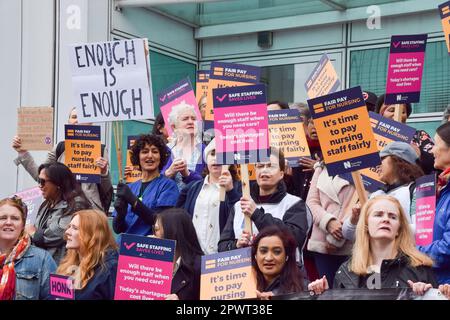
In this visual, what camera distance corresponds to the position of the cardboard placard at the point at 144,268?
21.3ft

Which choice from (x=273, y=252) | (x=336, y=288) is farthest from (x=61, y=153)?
(x=336, y=288)

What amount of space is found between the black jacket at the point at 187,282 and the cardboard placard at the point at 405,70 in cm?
215

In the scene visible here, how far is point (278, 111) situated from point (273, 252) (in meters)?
1.89

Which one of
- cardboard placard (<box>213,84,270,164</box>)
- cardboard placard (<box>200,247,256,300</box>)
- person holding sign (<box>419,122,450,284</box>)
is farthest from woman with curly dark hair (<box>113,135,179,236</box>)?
person holding sign (<box>419,122,450,284</box>)

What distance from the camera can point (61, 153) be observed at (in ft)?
30.1

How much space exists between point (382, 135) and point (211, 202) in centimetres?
129

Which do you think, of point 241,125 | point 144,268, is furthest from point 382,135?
point 144,268

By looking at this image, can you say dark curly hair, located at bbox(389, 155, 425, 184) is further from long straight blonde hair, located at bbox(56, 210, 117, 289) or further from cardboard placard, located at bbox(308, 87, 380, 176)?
long straight blonde hair, located at bbox(56, 210, 117, 289)

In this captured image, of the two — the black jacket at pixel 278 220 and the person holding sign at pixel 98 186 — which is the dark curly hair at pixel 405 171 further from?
the person holding sign at pixel 98 186

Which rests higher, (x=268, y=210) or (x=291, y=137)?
(x=291, y=137)

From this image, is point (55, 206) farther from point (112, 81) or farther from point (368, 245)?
point (368, 245)

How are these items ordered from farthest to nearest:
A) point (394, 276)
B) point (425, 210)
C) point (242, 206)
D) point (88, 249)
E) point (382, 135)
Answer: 1. point (382, 135)
2. point (88, 249)
3. point (242, 206)
4. point (425, 210)
5. point (394, 276)

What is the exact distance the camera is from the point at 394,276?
5.96m

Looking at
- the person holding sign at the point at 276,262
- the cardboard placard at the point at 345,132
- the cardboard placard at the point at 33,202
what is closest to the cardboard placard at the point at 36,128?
the cardboard placard at the point at 33,202
